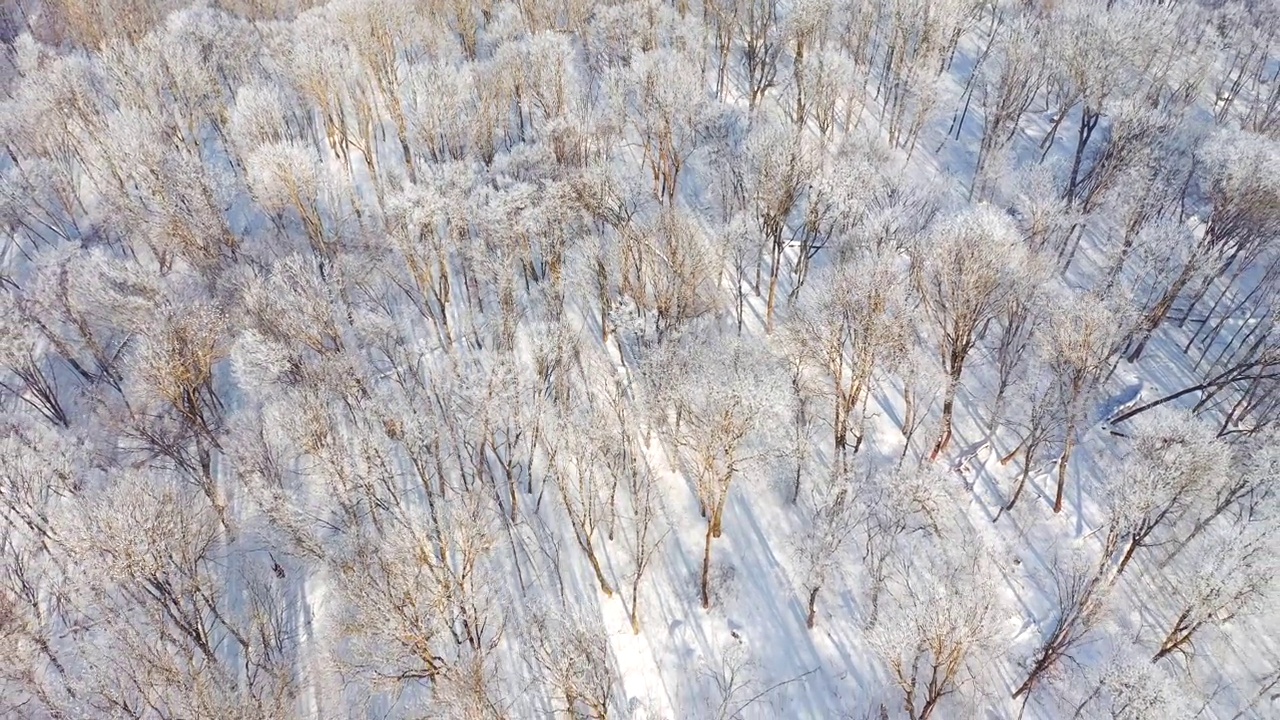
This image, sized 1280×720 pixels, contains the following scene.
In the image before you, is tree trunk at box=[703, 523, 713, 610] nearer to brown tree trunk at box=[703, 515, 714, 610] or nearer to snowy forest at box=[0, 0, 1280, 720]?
brown tree trunk at box=[703, 515, 714, 610]

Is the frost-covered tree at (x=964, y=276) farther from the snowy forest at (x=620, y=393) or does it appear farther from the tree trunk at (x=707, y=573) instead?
the tree trunk at (x=707, y=573)

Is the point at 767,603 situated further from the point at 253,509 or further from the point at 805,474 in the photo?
the point at 253,509

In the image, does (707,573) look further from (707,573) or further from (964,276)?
(964,276)

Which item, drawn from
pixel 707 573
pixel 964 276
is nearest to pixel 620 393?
pixel 707 573

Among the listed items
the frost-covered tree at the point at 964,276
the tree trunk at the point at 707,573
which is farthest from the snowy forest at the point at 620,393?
the frost-covered tree at the point at 964,276

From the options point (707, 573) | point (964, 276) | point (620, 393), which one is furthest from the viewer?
point (620, 393)

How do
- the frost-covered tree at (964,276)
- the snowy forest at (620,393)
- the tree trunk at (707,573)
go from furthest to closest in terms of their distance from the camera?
the frost-covered tree at (964,276)
the tree trunk at (707,573)
the snowy forest at (620,393)

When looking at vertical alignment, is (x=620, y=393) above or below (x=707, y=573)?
above

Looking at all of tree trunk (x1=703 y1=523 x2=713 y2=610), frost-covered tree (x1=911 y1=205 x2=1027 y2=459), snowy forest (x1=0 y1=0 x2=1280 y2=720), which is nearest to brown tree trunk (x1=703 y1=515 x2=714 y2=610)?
tree trunk (x1=703 y1=523 x2=713 y2=610)
